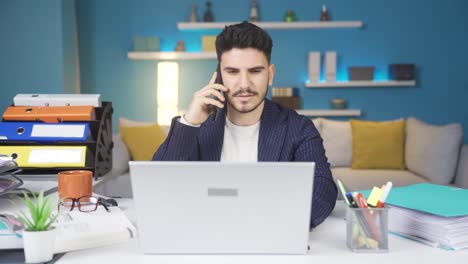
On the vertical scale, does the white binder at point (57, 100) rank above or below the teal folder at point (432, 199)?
above

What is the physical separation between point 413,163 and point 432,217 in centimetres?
308

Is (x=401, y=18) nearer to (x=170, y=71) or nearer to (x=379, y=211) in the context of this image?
(x=170, y=71)

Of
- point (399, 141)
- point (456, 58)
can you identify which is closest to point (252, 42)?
point (399, 141)

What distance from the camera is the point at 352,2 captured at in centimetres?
526

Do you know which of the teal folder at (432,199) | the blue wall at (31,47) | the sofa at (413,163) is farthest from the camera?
the blue wall at (31,47)

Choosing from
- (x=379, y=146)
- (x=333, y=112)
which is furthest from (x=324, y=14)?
(x=379, y=146)

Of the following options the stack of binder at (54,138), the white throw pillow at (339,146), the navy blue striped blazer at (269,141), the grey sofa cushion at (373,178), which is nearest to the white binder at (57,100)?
the stack of binder at (54,138)

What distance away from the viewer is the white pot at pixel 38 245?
39.8 inches

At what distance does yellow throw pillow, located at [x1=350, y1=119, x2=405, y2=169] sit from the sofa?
0.03 meters

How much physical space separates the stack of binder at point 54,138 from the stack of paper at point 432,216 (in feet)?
3.38

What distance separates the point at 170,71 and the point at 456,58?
281cm

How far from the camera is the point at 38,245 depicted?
3.34 feet

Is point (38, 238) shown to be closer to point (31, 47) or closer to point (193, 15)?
point (31, 47)

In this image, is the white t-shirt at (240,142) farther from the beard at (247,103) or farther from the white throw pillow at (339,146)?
the white throw pillow at (339,146)
